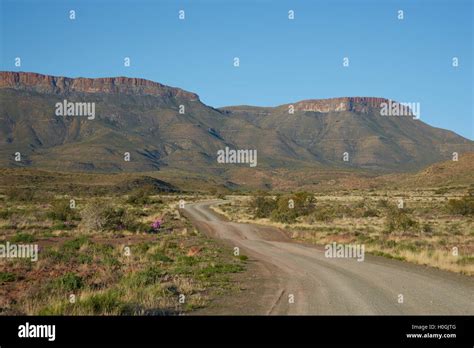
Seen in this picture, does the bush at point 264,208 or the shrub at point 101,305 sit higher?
the shrub at point 101,305

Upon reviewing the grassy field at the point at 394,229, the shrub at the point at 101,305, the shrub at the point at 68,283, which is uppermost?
the shrub at the point at 101,305

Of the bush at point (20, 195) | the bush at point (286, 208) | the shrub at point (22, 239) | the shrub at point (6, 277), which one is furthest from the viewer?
the bush at point (20, 195)

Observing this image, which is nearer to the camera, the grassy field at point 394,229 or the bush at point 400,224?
the grassy field at point 394,229

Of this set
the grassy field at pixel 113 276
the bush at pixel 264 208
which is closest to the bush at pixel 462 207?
the bush at pixel 264 208

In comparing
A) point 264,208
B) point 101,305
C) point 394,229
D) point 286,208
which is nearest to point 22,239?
point 101,305

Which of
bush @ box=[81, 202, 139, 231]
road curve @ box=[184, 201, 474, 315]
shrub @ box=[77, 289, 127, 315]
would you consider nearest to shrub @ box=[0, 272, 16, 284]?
shrub @ box=[77, 289, 127, 315]

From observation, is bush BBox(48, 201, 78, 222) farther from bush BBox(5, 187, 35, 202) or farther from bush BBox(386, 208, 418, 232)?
bush BBox(5, 187, 35, 202)

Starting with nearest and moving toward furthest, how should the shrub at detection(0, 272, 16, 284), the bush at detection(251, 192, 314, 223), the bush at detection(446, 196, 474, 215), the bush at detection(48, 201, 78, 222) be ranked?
the shrub at detection(0, 272, 16, 284) < the bush at detection(48, 201, 78, 222) < the bush at detection(251, 192, 314, 223) < the bush at detection(446, 196, 474, 215)

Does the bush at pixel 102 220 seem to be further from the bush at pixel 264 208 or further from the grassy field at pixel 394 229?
the bush at pixel 264 208
